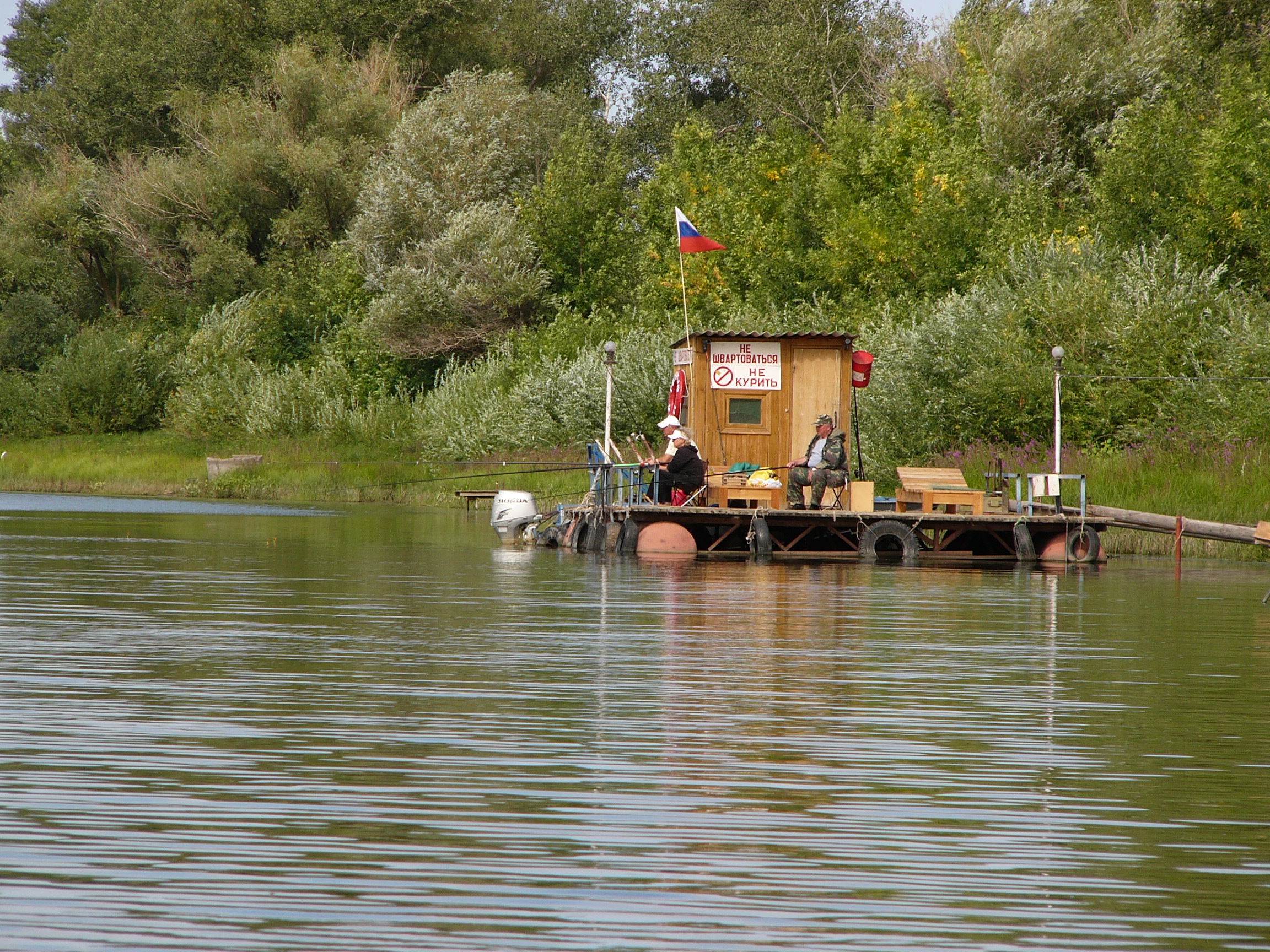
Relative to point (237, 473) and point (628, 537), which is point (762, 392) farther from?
point (237, 473)

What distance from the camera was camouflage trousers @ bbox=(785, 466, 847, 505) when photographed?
2436 centimetres

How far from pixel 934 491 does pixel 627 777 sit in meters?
16.9

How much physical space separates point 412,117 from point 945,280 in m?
18.2

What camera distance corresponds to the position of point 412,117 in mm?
51375

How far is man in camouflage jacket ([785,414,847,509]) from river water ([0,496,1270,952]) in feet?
23.3

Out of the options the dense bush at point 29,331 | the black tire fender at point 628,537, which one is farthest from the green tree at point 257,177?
the black tire fender at point 628,537

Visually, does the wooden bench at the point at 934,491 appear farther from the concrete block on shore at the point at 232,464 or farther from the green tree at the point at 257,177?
the green tree at the point at 257,177

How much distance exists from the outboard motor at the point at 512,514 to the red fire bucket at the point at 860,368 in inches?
235

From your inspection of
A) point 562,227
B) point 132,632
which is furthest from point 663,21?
point 132,632

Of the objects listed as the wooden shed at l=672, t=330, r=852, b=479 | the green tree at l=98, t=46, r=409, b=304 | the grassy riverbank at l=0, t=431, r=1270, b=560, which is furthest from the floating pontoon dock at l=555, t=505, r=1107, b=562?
the green tree at l=98, t=46, r=409, b=304

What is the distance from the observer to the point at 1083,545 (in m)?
24.6

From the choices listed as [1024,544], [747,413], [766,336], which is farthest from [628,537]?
[1024,544]

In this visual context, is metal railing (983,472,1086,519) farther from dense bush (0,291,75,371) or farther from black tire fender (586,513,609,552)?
dense bush (0,291,75,371)

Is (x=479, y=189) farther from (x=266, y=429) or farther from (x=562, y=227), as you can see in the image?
(x=266, y=429)
